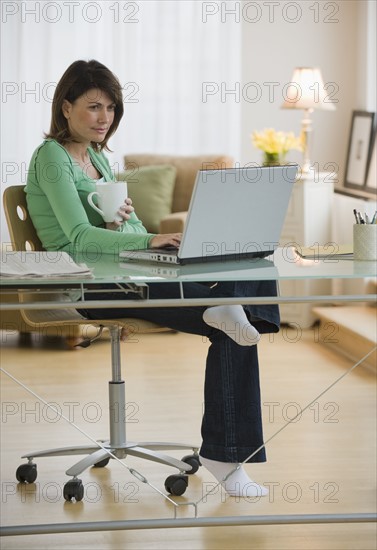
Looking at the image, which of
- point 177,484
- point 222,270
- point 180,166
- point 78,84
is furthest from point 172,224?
point 222,270

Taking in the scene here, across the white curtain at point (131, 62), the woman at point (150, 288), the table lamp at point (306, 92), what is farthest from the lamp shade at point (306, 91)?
the woman at point (150, 288)

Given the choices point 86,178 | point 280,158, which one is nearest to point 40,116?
point 280,158

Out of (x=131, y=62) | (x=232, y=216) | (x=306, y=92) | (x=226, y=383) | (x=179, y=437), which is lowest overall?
(x=179, y=437)

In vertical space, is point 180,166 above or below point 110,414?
Result: above

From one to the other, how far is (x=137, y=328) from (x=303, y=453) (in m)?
0.80

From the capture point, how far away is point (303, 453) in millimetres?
3189

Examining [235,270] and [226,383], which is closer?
[235,270]

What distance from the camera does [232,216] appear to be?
7.50 ft

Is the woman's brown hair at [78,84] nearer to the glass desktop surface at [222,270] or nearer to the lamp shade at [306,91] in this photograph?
the glass desktop surface at [222,270]

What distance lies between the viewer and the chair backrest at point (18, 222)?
286cm

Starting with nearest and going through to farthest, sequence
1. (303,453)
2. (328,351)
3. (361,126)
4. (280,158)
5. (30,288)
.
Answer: (30,288) → (303,453) → (328,351) → (280,158) → (361,126)

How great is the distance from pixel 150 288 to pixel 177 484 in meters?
0.59

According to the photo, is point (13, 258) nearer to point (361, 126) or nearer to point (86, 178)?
point (86, 178)

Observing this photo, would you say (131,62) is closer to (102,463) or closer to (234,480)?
(102,463)
